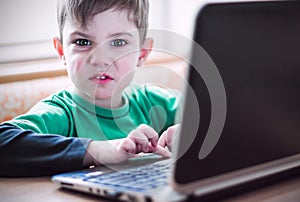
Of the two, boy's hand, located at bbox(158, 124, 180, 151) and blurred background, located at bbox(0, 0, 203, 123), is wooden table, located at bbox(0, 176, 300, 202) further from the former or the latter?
blurred background, located at bbox(0, 0, 203, 123)

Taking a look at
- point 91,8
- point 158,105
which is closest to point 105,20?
point 91,8

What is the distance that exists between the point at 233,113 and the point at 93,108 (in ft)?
2.01

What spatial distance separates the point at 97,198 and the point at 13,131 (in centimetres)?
29

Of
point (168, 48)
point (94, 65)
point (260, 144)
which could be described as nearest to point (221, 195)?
point (260, 144)

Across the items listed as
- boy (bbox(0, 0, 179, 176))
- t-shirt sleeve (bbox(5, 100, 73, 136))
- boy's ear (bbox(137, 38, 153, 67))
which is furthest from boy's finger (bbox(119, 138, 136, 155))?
boy's ear (bbox(137, 38, 153, 67))

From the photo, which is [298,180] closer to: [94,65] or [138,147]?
[138,147]

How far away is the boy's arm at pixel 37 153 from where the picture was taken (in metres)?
0.94

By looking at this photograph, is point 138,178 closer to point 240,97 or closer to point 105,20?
point 240,97

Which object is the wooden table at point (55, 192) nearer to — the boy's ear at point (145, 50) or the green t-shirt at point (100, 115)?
the green t-shirt at point (100, 115)

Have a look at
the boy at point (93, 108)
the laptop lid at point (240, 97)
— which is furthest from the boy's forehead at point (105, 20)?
the laptop lid at point (240, 97)

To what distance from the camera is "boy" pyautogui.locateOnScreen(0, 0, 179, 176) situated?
957 mm

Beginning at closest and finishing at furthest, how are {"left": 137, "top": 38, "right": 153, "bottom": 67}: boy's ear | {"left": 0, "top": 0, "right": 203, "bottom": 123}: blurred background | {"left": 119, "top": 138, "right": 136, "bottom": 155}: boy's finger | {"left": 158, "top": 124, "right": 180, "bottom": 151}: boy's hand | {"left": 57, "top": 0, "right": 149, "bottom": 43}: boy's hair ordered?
{"left": 119, "top": 138, "right": 136, "bottom": 155}: boy's finger → {"left": 158, "top": 124, "right": 180, "bottom": 151}: boy's hand → {"left": 57, "top": 0, "right": 149, "bottom": 43}: boy's hair → {"left": 137, "top": 38, "right": 153, "bottom": 67}: boy's ear → {"left": 0, "top": 0, "right": 203, "bottom": 123}: blurred background

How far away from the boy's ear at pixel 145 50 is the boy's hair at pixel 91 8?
0.10 meters

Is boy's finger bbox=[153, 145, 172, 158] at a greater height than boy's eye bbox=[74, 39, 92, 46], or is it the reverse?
boy's eye bbox=[74, 39, 92, 46]
